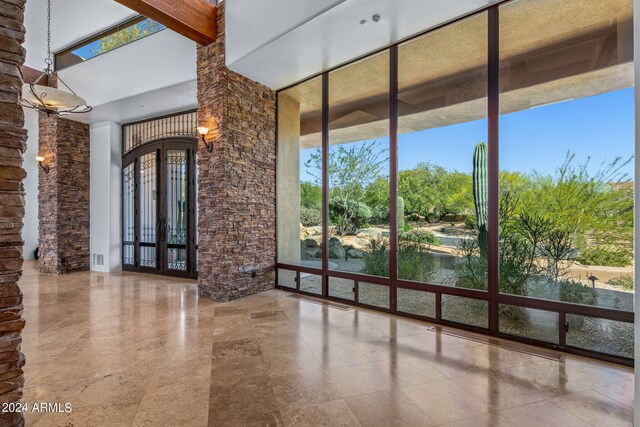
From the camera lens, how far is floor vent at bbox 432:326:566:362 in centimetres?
304

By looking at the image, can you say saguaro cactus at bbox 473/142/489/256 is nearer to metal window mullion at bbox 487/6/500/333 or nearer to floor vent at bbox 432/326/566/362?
metal window mullion at bbox 487/6/500/333

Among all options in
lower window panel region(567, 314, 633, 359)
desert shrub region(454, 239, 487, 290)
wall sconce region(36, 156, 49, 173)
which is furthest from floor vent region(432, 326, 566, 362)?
wall sconce region(36, 156, 49, 173)

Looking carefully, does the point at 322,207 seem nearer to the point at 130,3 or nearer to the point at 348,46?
the point at 348,46

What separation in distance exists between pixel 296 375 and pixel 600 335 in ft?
9.51

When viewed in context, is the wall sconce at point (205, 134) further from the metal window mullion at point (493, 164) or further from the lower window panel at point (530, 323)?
the lower window panel at point (530, 323)

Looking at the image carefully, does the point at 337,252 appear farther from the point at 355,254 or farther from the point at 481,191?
the point at 481,191

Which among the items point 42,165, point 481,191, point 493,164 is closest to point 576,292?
point 481,191

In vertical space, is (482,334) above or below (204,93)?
below

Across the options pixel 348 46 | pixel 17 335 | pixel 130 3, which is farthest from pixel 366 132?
pixel 17 335

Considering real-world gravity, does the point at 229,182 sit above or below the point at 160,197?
above

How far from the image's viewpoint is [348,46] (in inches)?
169

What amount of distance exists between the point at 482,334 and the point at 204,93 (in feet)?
17.2

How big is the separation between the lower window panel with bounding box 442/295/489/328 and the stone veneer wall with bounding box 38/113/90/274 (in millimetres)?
8373

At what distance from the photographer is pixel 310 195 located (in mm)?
5422
